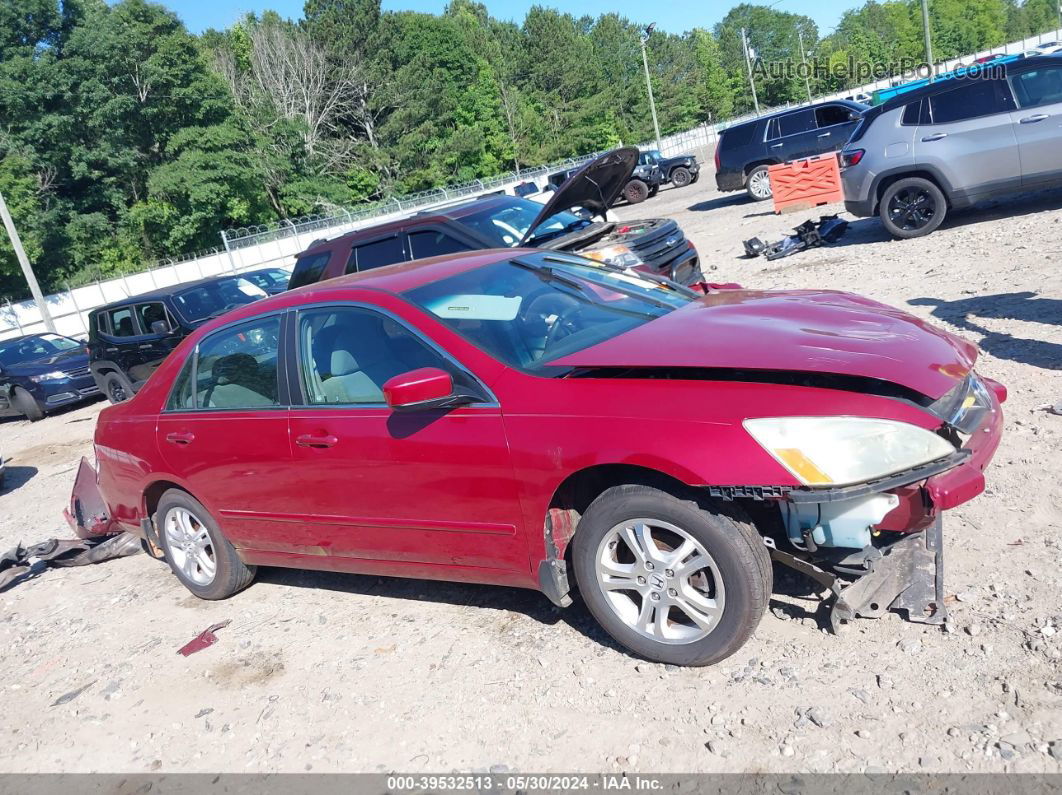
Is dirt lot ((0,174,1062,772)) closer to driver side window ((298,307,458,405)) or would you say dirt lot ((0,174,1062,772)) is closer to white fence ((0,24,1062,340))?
driver side window ((298,307,458,405))

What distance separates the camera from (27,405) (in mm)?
15219

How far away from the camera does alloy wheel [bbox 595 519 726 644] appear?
3334mm

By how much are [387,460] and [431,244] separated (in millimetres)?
5884

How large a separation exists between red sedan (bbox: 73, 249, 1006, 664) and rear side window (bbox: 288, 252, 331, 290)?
17.2 feet

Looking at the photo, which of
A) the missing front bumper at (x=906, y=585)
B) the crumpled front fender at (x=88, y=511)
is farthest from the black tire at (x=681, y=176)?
the missing front bumper at (x=906, y=585)

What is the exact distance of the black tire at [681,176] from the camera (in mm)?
31141

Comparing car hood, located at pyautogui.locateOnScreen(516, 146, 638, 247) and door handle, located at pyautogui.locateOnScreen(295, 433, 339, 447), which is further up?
car hood, located at pyautogui.locateOnScreen(516, 146, 638, 247)

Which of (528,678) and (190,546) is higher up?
(190,546)

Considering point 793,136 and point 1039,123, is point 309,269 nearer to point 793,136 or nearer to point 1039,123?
point 1039,123

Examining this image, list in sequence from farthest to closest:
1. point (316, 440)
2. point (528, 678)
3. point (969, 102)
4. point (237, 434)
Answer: point (969, 102)
point (237, 434)
point (316, 440)
point (528, 678)

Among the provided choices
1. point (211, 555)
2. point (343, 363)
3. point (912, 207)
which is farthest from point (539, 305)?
point (912, 207)

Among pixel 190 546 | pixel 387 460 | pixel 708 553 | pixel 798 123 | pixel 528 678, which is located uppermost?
pixel 798 123

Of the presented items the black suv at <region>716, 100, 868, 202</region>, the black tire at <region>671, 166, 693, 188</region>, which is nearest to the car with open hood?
the black suv at <region>716, 100, 868, 202</region>

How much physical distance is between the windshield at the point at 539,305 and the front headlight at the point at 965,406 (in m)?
1.40
